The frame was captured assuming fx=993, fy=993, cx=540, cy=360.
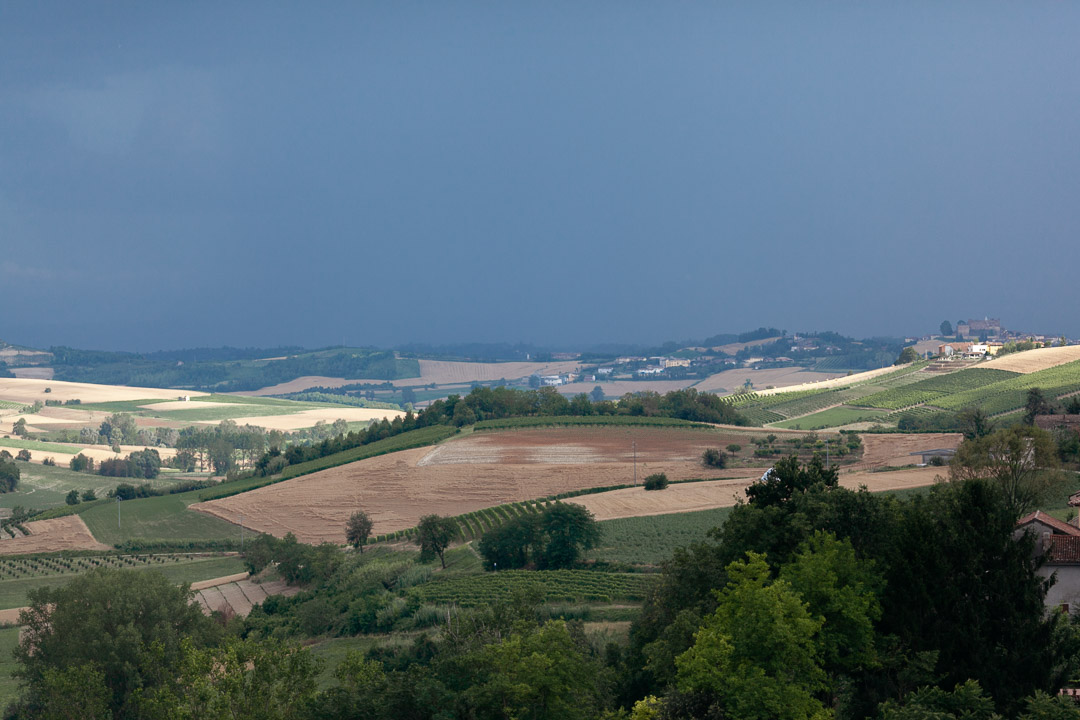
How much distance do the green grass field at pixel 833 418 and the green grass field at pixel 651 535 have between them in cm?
5104

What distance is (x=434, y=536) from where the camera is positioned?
219 feet

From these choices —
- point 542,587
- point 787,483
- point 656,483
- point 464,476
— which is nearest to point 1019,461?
point 787,483

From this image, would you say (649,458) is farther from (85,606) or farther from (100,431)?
(100,431)

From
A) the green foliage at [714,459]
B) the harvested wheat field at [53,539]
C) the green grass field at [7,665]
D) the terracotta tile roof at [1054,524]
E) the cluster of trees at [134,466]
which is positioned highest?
the terracotta tile roof at [1054,524]

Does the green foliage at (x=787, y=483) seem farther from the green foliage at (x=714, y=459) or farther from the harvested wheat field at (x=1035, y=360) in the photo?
the harvested wheat field at (x=1035, y=360)

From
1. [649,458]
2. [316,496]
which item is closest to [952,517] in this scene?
[649,458]

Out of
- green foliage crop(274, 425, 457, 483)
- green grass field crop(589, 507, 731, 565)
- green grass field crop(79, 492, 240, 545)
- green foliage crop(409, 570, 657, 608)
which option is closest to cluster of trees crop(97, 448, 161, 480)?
green grass field crop(79, 492, 240, 545)

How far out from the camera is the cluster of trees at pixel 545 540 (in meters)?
60.0

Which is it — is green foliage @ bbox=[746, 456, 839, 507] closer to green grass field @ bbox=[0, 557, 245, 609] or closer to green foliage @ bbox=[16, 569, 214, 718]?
green foliage @ bbox=[16, 569, 214, 718]

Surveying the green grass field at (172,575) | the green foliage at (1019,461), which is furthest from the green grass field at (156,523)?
the green foliage at (1019,461)

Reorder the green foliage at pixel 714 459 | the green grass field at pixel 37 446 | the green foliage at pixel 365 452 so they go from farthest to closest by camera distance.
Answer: the green grass field at pixel 37 446 → the green foliage at pixel 365 452 → the green foliage at pixel 714 459

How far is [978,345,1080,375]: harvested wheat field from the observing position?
136125 mm

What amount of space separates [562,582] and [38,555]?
5293 centimetres

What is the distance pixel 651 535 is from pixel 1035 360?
331ft
